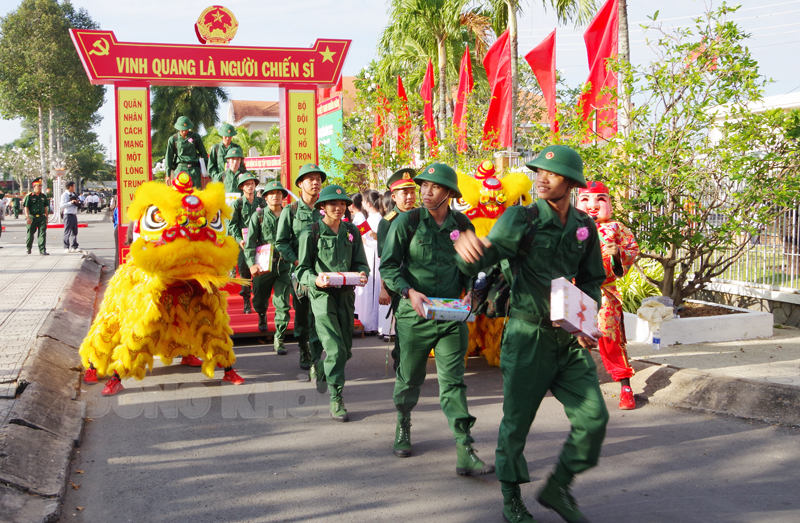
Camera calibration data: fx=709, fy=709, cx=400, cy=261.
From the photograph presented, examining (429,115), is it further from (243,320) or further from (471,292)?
(471,292)

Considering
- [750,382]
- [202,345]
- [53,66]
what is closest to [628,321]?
[750,382]

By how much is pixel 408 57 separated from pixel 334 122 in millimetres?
8301

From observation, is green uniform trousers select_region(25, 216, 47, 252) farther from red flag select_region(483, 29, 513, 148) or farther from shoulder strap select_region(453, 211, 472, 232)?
shoulder strap select_region(453, 211, 472, 232)

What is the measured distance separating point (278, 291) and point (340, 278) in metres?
2.75

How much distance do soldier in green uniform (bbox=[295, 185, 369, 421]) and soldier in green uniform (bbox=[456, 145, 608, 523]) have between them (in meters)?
2.19

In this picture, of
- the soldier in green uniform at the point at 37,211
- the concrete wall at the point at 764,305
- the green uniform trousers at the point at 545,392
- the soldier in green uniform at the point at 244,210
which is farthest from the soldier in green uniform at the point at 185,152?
the green uniform trousers at the point at 545,392

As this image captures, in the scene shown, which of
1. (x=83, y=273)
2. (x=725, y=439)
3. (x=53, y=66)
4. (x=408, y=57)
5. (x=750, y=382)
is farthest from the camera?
(x=53, y=66)

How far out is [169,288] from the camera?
629 centimetres

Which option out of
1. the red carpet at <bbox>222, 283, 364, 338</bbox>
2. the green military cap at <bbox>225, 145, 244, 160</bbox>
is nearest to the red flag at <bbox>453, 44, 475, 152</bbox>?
the green military cap at <bbox>225, 145, 244, 160</bbox>

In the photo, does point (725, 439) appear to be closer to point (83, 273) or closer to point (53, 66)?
point (83, 273)

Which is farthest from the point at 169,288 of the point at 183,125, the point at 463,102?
the point at 463,102

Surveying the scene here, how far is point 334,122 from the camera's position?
18297 mm

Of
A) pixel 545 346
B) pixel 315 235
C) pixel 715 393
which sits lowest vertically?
pixel 715 393

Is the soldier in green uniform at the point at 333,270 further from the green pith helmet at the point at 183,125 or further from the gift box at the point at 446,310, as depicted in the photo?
the green pith helmet at the point at 183,125
